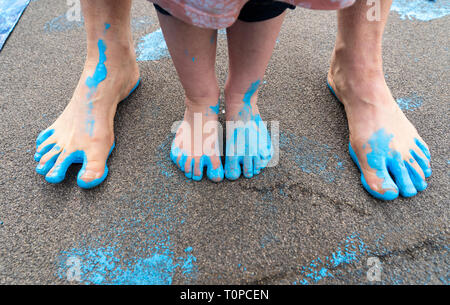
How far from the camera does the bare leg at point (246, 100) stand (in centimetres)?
71

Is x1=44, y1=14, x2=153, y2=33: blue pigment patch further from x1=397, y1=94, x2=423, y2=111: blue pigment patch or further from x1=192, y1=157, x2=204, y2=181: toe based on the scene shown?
x1=397, y1=94, x2=423, y2=111: blue pigment patch

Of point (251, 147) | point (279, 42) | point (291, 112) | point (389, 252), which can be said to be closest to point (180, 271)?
point (251, 147)

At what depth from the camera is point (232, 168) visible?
836 mm

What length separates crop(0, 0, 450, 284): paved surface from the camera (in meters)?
0.69

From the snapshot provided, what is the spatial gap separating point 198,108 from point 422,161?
67 cm

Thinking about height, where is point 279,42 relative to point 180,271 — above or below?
above

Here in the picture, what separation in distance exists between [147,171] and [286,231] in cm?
44

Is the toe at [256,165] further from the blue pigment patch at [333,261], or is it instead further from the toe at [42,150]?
the toe at [42,150]

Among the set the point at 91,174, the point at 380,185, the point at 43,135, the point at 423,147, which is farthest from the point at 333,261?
the point at 43,135

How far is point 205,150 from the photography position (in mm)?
850

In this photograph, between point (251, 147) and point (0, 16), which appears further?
point (0, 16)
